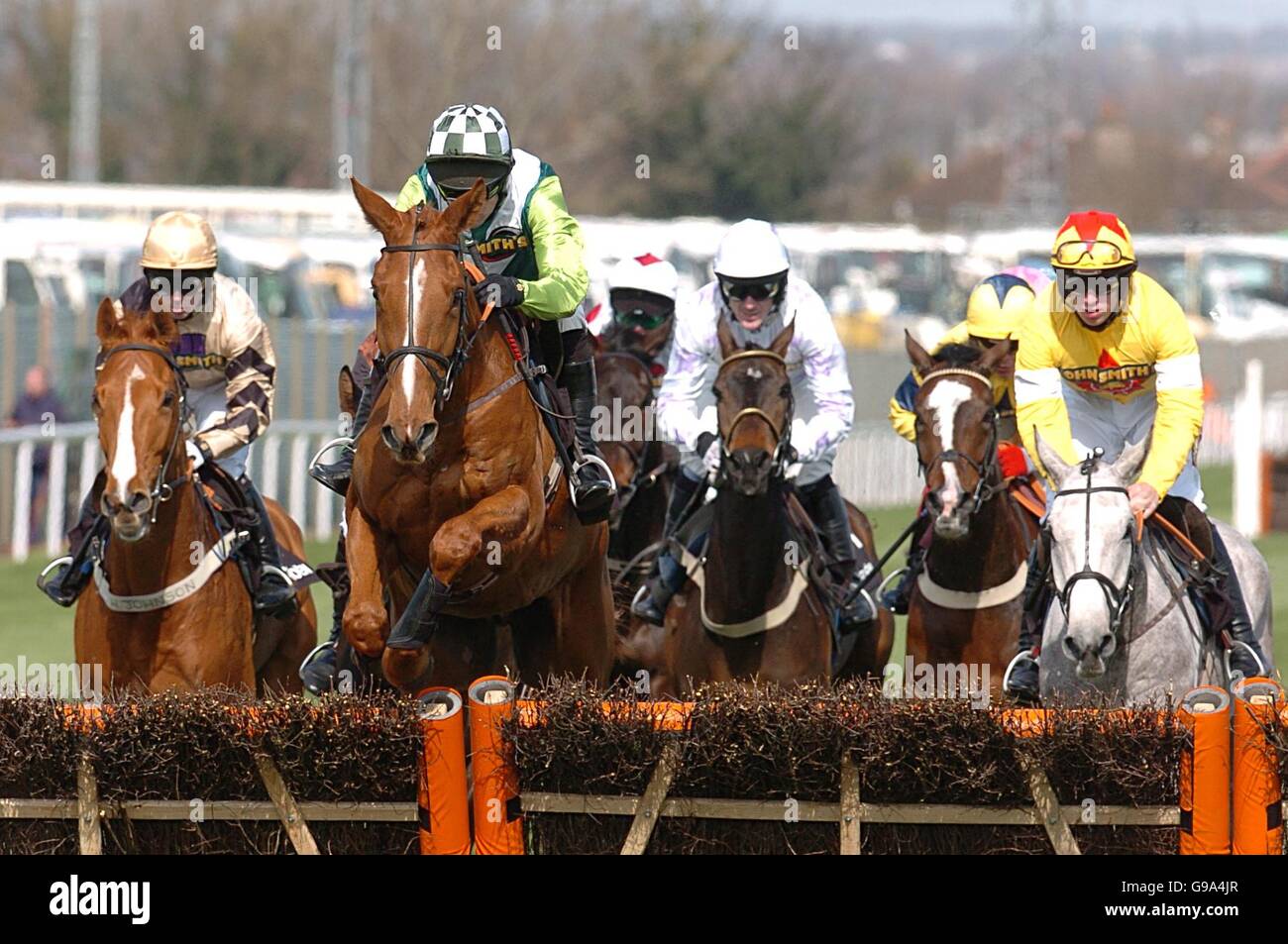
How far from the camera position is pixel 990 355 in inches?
309

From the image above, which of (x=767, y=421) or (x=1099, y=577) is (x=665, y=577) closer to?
(x=767, y=421)

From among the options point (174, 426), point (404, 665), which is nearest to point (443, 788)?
point (404, 665)

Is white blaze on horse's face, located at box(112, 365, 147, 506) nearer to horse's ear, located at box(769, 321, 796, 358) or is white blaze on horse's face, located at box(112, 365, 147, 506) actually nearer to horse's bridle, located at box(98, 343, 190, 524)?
horse's bridle, located at box(98, 343, 190, 524)

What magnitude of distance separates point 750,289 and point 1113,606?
7.12ft

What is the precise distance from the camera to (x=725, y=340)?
7754mm

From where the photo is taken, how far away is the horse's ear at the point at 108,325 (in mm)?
6879

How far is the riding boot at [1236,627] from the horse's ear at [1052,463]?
0.70 metres

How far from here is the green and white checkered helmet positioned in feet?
21.6

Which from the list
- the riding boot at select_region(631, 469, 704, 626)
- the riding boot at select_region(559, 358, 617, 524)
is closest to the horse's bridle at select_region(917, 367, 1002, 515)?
the riding boot at select_region(631, 469, 704, 626)

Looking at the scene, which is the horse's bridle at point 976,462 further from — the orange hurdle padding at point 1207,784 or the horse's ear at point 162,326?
the horse's ear at point 162,326

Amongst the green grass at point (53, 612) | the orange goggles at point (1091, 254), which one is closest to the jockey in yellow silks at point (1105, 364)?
the orange goggles at point (1091, 254)

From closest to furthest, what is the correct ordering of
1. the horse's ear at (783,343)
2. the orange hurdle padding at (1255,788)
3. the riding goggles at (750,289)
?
the orange hurdle padding at (1255,788), the horse's ear at (783,343), the riding goggles at (750,289)

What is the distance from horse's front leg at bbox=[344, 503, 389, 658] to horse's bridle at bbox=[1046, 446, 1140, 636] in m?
2.00
